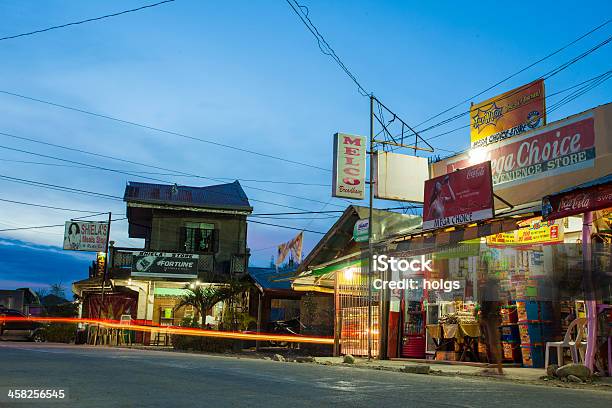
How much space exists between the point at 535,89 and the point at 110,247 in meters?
25.7

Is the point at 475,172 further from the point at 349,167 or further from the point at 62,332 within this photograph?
the point at 62,332

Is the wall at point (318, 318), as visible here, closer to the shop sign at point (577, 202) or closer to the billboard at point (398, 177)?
the billboard at point (398, 177)

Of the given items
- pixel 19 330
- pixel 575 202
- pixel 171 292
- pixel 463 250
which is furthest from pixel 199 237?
Answer: pixel 575 202

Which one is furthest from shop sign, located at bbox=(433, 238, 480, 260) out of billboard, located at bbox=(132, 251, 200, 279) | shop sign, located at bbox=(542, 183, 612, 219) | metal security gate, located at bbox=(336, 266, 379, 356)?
billboard, located at bbox=(132, 251, 200, 279)

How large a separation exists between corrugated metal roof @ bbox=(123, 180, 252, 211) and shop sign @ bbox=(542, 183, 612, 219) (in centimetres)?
2721

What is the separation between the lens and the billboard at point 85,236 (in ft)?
114

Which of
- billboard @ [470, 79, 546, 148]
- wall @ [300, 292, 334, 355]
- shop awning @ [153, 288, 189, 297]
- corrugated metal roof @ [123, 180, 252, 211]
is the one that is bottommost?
wall @ [300, 292, 334, 355]

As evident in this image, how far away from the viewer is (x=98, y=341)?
32.2m

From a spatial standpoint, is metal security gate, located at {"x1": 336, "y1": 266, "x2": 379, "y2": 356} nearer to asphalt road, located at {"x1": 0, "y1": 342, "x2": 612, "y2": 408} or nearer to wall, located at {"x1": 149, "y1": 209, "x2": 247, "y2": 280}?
asphalt road, located at {"x1": 0, "y1": 342, "x2": 612, "y2": 408}

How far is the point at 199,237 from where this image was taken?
3728 cm

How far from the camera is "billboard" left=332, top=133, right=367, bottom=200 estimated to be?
1872cm

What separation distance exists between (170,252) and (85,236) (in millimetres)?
5988

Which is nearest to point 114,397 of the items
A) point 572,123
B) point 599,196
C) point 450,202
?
point 599,196

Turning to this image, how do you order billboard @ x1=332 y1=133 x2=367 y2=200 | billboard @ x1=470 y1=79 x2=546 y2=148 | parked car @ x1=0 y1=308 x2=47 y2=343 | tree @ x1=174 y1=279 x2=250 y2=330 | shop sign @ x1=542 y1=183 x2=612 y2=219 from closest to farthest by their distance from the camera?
1. shop sign @ x1=542 y1=183 x2=612 y2=219
2. billboard @ x1=470 y1=79 x2=546 y2=148
3. billboard @ x1=332 y1=133 x2=367 y2=200
4. tree @ x1=174 y1=279 x2=250 y2=330
5. parked car @ x1=0 y1=308 x2=47 y2=343
